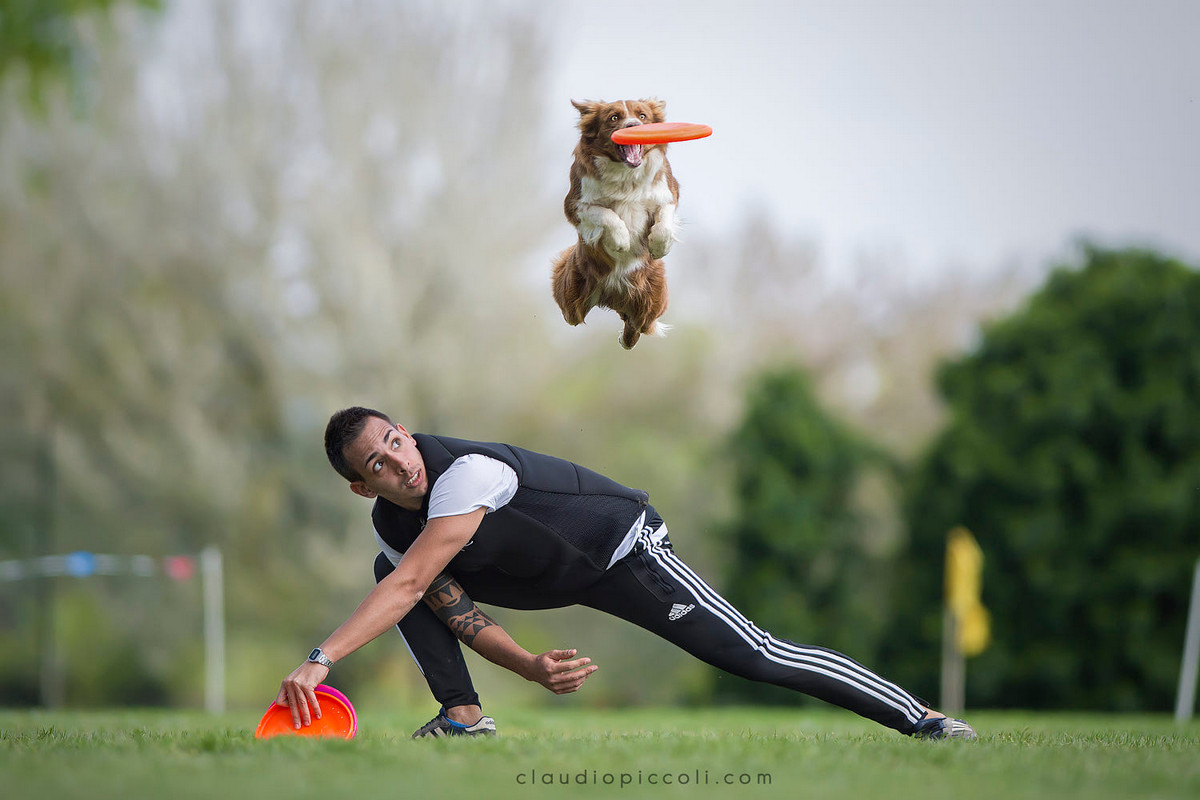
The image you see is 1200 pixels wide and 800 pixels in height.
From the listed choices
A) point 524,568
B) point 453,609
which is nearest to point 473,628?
point 453,609

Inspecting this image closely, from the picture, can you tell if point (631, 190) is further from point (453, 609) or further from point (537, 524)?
point (453, 609)

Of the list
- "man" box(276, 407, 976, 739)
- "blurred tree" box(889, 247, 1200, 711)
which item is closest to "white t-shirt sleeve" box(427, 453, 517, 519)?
"man" box(276, 407, 976, 739)

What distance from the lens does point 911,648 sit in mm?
13250

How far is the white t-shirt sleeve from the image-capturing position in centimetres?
372

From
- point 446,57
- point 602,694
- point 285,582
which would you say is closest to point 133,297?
point 285,582

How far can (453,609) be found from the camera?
4199 mm

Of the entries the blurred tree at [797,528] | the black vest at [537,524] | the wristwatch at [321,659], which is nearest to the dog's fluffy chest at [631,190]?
the black vest at [537,524]

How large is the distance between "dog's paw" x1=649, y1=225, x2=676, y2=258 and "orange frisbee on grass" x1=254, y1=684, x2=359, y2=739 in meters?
1.90

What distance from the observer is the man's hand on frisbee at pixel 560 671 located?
3945mm

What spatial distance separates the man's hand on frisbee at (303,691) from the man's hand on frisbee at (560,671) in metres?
0.77

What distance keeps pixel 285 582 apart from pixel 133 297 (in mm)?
4433

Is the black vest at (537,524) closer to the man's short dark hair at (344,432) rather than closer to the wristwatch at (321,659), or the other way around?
the man's short dark hair at (344,432)

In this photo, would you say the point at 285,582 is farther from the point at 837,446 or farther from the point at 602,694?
the point at 837,446

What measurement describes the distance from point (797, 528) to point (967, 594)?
255cm
